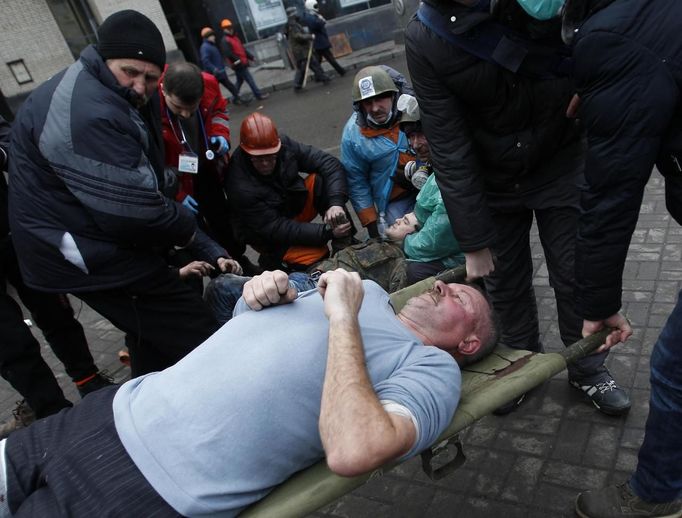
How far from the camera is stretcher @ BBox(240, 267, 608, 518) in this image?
1.49m

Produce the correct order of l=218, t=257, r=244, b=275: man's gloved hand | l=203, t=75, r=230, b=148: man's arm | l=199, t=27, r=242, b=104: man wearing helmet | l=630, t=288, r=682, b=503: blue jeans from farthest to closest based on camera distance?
l=199, t=27, r=242, b=104: man wearing helmet → l=203, t=75, r=230, b=148: man's arm → l=218, t=257, r=244, b=275: man's gloved hand → l=630, t=288, r=682, b=503: blue jeans

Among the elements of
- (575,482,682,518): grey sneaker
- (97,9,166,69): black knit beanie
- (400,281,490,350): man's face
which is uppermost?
(97,9,166,69): black knit beanie

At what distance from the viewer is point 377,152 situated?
3822 mm

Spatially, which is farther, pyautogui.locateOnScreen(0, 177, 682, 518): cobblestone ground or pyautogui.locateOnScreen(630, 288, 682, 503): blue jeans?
pyautogui.locateOnScreen(0, 177, 682, 518): cobblestone ground

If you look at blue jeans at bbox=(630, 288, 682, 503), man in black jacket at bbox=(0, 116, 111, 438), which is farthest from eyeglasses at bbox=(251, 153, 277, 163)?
blue jeans at bbox=(630, 288, 682, 503)

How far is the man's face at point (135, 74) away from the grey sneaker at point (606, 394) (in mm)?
2454

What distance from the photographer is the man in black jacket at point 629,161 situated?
4.70ft

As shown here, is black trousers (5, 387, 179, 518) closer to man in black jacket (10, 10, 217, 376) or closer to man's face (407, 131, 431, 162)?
man in black jacket (10, 10, 217, 376)

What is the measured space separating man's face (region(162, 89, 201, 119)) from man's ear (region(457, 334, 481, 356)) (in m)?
2.36

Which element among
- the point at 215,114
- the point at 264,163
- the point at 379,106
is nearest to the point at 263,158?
the point at 264,163

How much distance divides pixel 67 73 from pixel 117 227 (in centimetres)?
69

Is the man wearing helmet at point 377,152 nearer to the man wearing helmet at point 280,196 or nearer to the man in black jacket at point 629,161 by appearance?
the man wearing helmet at point 280,196

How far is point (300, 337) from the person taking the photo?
1719 millimetres

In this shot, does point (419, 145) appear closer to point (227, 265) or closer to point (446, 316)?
point (227, 265)
